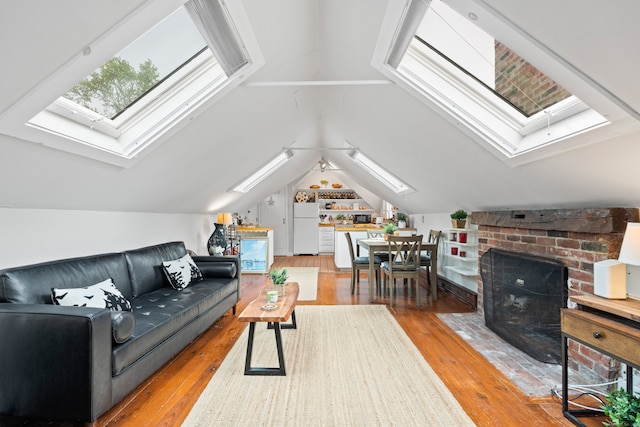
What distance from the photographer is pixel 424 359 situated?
2588 mm

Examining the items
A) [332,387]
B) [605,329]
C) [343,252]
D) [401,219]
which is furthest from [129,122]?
[401,219]

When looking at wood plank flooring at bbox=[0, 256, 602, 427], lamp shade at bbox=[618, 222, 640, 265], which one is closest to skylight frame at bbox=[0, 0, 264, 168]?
wood plank flooring at bbox=[0, 256, 602, 427]

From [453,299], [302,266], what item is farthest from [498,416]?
[302,266]

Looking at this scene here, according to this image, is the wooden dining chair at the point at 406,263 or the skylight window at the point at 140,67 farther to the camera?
the wooden dining chair at the point at 406,263

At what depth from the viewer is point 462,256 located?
4.52 metres

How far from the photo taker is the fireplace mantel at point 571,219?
1.98 m

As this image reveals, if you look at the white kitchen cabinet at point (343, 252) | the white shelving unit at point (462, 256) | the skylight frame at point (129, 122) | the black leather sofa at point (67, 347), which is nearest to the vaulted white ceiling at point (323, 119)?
the skylight frame at point (129, 122)

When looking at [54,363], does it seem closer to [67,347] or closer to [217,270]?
[67,347]

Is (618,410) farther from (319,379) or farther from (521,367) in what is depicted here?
(319,379)

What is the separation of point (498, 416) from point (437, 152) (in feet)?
7.08

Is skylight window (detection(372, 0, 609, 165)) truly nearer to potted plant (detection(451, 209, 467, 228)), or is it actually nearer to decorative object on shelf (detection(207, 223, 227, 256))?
potted plant (detection(451, 209, 467, 228))

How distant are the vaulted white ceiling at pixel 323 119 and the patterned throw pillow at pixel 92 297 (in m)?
0.72

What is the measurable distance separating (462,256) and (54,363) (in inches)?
174

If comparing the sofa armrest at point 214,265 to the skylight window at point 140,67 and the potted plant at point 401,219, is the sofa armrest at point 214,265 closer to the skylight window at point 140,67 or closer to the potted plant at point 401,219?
the skylight window at point 140,67
